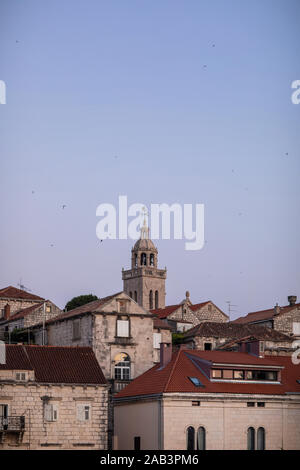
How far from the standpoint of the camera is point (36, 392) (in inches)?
2623

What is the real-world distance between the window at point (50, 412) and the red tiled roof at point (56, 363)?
1.75 m

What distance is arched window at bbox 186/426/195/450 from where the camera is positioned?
64.8 metres

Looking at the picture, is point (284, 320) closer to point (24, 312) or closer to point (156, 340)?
point (156, 340)

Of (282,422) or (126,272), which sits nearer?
(282,422)

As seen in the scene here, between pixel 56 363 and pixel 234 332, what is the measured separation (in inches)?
1353

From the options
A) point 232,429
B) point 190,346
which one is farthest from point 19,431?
point 190,346

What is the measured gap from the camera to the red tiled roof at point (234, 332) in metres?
99.1

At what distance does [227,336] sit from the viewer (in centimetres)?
9988

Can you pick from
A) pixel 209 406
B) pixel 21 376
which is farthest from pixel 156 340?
pixel 21 376

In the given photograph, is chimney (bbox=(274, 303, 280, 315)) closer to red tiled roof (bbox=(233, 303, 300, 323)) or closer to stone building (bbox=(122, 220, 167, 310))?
red tiled roof (bbox=(233, 303, 300, 323))

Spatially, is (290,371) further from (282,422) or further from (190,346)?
(190,346)

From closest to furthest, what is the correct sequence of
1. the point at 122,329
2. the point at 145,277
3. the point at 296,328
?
the point at 122,329 → the point at 296,328 → the point at 145,277

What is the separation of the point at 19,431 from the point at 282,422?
18.0 metres
